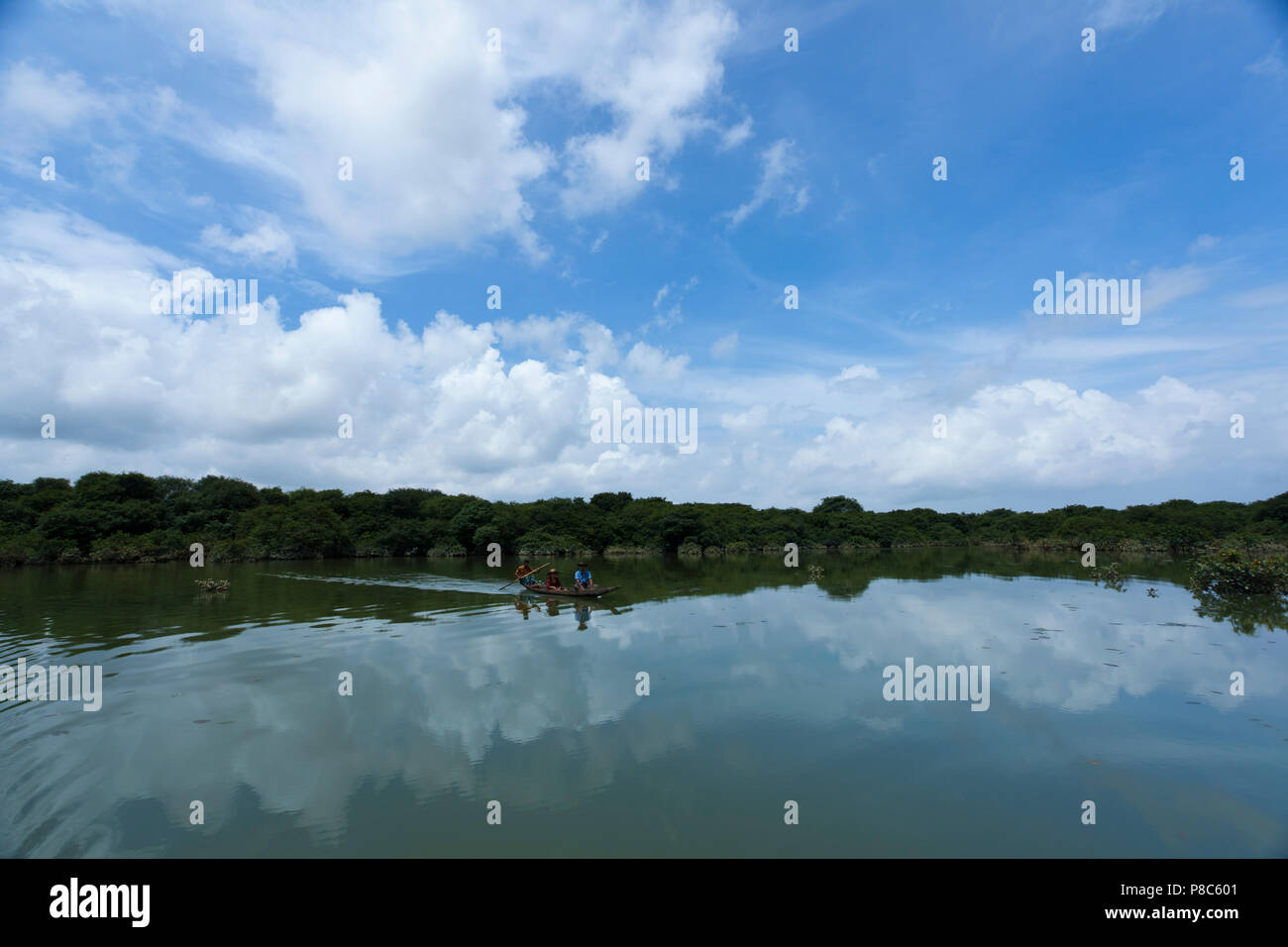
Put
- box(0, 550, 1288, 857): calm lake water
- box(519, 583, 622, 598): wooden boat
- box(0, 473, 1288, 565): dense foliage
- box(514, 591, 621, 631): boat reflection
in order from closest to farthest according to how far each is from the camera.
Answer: box(0, 550, 1288, 857): calm lake water, box(514, 591, 621, 631): boat reflection, box(519, 583, 622, 598): wooden boat, box(0, 473, 1288, 565): dense foliage

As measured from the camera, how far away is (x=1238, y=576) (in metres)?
20.9

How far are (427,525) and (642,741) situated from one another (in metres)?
53.8

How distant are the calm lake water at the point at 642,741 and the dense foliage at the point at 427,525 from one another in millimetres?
32052

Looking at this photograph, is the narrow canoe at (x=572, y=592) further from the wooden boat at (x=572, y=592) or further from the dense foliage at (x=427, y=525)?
the dense foliage at (x=427, y=525)

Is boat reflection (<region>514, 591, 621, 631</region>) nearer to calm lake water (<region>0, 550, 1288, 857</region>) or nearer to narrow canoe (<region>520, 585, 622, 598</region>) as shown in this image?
narrow canoe (<region>520, 585, 622, 598</region>)

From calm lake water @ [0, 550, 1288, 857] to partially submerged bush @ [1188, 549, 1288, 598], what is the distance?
7.51 meters

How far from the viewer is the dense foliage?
4253 cm

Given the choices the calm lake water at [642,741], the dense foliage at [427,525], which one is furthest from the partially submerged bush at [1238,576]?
the dense foliage at [427,525]

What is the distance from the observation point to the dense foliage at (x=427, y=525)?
140 ft

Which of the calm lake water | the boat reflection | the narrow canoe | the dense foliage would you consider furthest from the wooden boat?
the dense foliage

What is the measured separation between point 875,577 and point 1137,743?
24.5 meters
